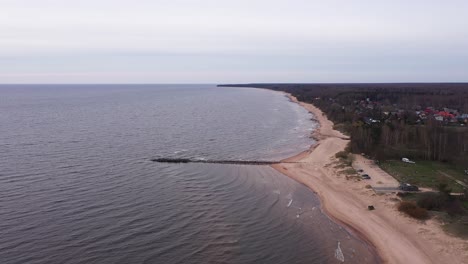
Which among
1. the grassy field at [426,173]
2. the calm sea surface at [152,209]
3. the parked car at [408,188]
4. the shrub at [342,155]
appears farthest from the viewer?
the shrub at [342,155]

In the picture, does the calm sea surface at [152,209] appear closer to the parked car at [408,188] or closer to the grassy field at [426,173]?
the parked car at [408,188]

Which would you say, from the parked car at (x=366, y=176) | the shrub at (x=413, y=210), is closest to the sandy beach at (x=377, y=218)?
the shrub at (x=413, y=210)

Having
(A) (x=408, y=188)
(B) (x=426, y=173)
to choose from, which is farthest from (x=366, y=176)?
(B) (x=426, y=173)

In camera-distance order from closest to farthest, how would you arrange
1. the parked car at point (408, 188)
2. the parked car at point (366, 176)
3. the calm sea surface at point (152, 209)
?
the calm sea surface at point (152, 209), the parked car at point (408, 188), the parked car at point (366, 176)

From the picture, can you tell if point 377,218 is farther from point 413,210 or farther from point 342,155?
point 342,155

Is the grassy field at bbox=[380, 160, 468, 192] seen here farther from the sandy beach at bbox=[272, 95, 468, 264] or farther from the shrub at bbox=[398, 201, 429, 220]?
the shrub at bbox=[398, 201, 429, 220]

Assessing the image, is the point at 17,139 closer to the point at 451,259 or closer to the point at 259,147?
the point at 259,147
